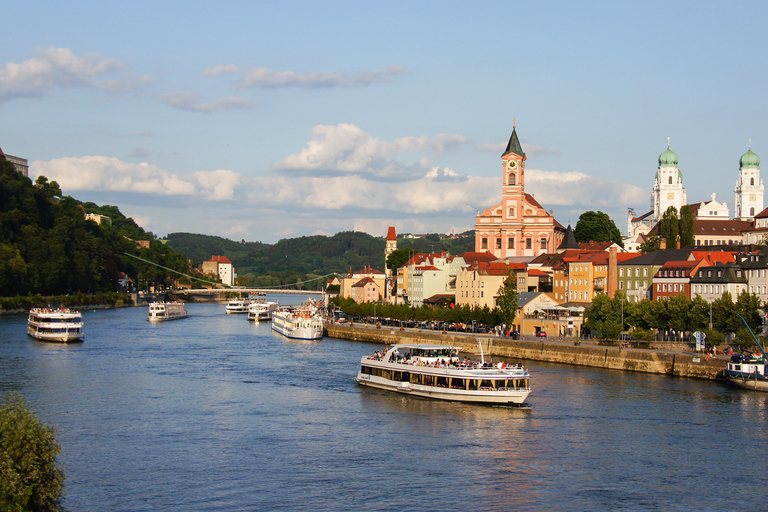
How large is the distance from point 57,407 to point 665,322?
4400 centimetres

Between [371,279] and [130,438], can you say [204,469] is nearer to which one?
[130,438]

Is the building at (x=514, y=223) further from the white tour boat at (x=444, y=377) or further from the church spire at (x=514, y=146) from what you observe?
the white tour boat at (x=444, y=377)

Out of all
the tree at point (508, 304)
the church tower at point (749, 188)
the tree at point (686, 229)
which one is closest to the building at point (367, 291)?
the tree at point (686, 229)

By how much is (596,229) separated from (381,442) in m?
101

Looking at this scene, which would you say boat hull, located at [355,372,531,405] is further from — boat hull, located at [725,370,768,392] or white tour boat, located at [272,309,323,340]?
white tour boat, located at [272,309,323,340]

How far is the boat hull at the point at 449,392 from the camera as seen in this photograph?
46.1 metres

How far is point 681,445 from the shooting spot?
122 ft

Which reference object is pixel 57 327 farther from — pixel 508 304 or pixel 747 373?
pixel 747 373

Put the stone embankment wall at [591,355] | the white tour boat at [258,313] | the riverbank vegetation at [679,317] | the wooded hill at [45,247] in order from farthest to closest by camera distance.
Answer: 1. the wooded hill at [45,247]
2. the white tour boat at [258,313]
3. the riverbank vegetation at [679,317]
4. the stone embankment wall at [591,355]

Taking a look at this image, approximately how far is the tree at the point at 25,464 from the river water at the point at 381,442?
470 cm

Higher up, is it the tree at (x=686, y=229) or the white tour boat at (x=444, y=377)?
the tree at (x=686, y=229)

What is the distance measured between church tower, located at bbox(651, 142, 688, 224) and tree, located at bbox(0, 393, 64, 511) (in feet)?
508

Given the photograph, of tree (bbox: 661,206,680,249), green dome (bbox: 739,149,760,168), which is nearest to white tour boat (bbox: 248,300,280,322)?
tree (bbox: 661,206,680,249)

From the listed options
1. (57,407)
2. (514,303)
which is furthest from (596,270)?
(57,407)
